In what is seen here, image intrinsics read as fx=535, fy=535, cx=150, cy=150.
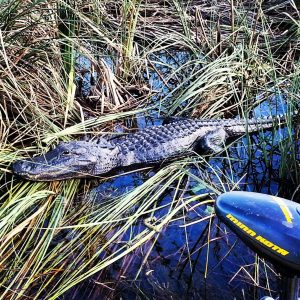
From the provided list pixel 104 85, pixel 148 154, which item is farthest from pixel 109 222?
pixel 104 85

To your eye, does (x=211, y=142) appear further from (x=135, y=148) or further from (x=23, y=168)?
(x=23, y=168)

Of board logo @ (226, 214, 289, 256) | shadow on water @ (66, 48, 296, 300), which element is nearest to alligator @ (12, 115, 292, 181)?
shadow on water @ (66, 48, 296, 300)

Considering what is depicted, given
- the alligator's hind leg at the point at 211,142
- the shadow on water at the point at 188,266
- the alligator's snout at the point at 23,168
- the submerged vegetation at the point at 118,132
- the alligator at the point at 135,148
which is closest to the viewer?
the shadow on water at the point at 188,266

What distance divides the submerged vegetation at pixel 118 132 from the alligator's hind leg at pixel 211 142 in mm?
126

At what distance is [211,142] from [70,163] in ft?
3.82

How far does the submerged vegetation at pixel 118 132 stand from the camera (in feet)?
9.04

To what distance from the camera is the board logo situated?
1.33 metres

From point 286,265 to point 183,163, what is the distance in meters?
2.42

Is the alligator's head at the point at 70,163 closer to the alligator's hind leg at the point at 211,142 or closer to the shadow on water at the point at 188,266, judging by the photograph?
Answer: the shadow on water at the point at 188,266

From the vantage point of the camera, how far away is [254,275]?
107 inches

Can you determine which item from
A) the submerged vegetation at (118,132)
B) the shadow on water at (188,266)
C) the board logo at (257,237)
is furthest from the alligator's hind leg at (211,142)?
→ the board logo at (257,237)

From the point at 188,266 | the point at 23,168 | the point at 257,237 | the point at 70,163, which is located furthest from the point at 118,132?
the point at 257,237

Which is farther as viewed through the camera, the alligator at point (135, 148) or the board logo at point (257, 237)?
the alligator at point (135, 148)

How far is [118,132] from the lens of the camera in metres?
4.45
